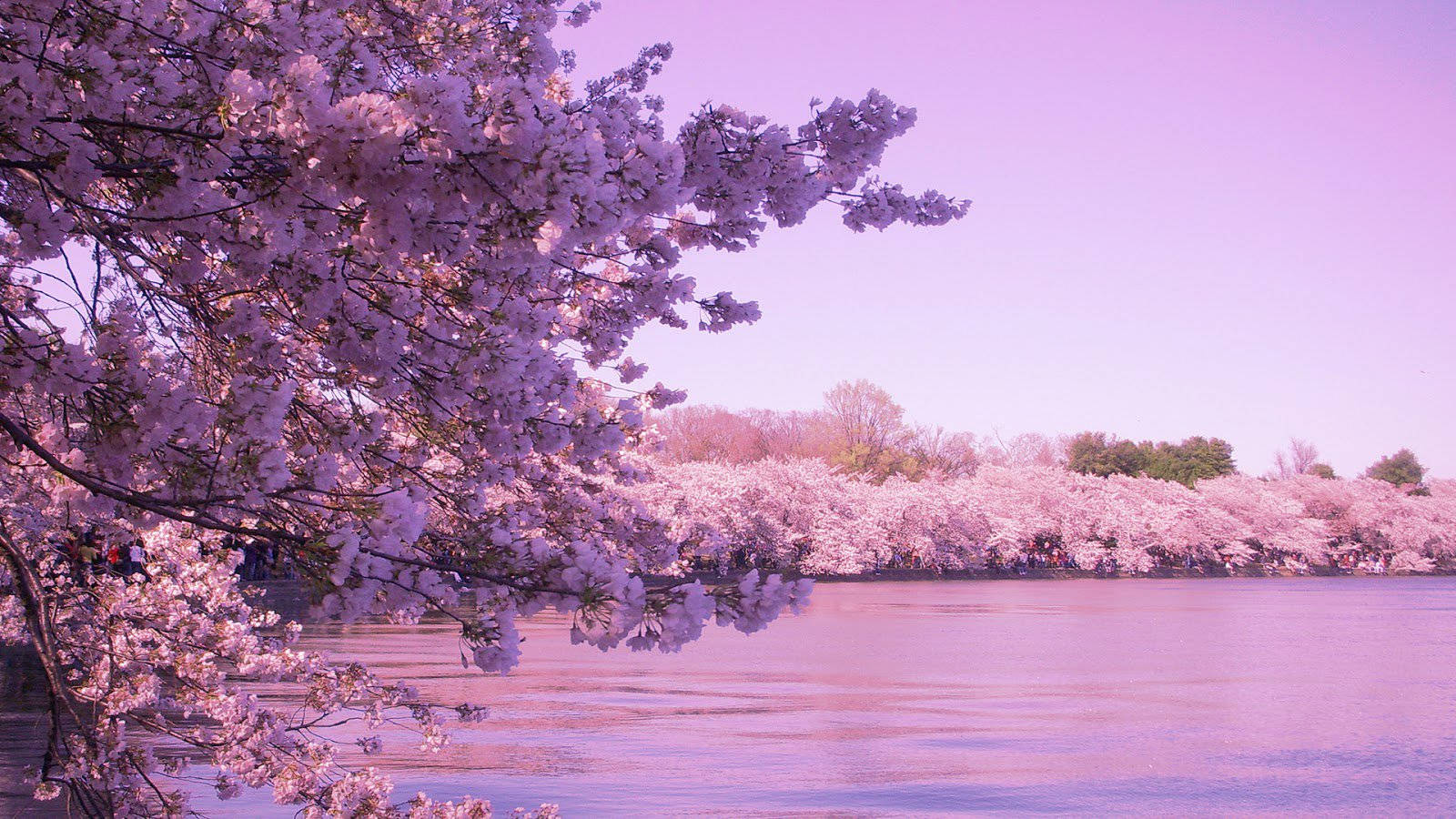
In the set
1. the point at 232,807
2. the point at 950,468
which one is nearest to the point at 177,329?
the point at 232,807

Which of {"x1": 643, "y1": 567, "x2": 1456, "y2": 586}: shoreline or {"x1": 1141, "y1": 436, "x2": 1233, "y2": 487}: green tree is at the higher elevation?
{"x1": 1141, "y1": 436, "x2": 1233, "y2": 487}: green tree

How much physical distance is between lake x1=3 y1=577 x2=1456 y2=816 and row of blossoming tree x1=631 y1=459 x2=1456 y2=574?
88.5 ft

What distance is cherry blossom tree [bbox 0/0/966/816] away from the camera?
2869 millimetres

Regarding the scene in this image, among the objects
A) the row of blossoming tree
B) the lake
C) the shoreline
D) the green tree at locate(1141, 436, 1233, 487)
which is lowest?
the shoreline

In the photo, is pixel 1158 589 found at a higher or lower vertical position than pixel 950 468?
lower

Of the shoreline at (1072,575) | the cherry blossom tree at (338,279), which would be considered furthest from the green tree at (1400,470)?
the cherry blossom tree at (338,279)

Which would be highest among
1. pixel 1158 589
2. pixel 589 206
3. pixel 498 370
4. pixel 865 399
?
pixel 865 399

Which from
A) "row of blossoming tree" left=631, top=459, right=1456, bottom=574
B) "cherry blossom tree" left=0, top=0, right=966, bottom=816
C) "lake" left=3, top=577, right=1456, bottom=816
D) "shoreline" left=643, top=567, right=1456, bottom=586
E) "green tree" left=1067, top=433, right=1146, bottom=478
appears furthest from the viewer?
"green tree" left=1067, top=433, right=1146, bottom=478

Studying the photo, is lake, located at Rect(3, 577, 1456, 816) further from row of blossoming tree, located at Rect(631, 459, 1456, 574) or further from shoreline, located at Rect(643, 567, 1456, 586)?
shoreline, located at Rect(643, 567, 1456, 586)

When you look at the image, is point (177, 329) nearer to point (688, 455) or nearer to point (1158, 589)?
point (1158, 589)

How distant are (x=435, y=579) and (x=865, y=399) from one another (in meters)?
70.1

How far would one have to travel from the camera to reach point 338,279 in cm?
374

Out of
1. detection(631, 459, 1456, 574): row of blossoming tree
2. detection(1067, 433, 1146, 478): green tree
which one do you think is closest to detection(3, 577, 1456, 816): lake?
detection(631, 459, 1456, 574): row of blossoming tree

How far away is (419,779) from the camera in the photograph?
8.49 m
